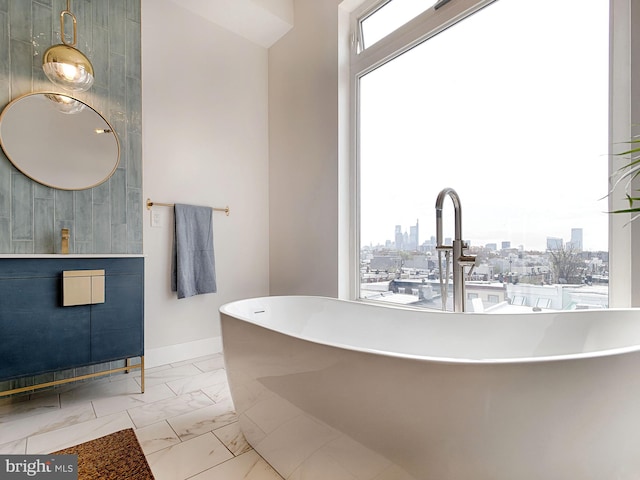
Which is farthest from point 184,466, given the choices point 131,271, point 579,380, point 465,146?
point 465,146

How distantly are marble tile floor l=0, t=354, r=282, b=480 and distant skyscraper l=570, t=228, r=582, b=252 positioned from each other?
1.59 m

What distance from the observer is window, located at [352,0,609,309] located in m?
1.50

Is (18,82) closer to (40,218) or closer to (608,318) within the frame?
(40,218)

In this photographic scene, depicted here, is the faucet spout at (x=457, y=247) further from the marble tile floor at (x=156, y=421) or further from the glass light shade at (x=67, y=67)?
the glass light shade at (x=67, y=67)

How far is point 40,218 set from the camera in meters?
2.03

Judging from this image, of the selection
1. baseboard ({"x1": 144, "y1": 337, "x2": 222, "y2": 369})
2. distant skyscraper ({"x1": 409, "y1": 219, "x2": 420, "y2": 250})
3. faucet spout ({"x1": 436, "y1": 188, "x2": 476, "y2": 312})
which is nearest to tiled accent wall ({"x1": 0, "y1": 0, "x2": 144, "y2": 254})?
baseboard ({"x1": 144, "y1": 337, "x2": 222, "y2": 369})

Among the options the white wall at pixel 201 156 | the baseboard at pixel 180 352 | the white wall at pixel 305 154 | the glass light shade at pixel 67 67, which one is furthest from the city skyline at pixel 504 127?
the glass light shade at pixel 67 67

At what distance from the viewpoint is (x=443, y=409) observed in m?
0.78

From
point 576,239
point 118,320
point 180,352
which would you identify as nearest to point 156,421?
point 118,320

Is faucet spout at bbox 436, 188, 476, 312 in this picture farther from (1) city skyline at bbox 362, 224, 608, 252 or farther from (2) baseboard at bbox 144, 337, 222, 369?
(2) baseboard at bbox 144, 337, 222, 369

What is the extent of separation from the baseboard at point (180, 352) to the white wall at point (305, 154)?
0.69 m

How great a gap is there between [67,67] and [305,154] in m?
1.60

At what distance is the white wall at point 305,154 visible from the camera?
2.55 meters

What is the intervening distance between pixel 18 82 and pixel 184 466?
2.27m
